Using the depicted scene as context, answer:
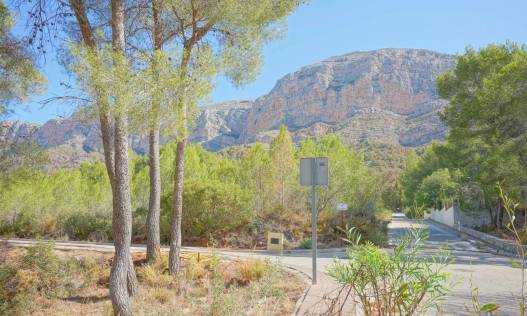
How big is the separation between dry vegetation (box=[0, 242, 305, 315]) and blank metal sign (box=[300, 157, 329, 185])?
1.84m

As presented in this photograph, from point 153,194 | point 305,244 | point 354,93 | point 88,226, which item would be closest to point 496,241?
point 305,244

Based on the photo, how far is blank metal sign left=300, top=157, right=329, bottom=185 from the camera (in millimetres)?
7926

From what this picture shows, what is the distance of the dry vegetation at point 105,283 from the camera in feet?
23.9

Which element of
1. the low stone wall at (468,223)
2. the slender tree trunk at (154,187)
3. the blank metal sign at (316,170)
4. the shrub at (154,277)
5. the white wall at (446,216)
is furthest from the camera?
the white wall at (446,216)

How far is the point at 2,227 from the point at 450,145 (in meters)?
26.2

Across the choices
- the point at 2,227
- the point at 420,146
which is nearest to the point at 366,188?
the point at 2,227

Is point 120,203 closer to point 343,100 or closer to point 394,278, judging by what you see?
point 394,278

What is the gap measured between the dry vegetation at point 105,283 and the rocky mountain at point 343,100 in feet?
307

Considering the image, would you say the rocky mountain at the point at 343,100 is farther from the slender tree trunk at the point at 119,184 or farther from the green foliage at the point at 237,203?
the slender tree trunk at the point at 119,184

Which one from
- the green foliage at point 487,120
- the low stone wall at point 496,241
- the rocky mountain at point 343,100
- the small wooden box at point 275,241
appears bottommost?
the low stone wall at point 496,241

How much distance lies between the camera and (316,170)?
314 inches

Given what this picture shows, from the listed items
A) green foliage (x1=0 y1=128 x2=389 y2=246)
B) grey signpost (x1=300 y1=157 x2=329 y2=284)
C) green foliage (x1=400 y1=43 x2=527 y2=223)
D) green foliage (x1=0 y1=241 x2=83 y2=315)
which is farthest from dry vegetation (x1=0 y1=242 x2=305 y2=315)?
green foliage (x1=400 y1=43 x2=527 y2=223)

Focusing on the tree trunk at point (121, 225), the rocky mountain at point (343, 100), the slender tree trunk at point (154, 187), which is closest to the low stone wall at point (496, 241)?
the slender tree trunk at point (154, 187)

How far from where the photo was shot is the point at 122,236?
7406 millimetres
